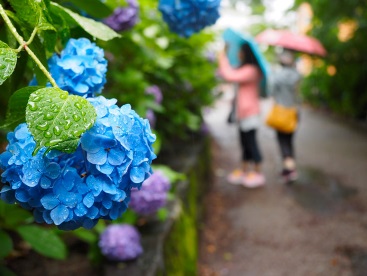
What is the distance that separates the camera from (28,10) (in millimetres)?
570

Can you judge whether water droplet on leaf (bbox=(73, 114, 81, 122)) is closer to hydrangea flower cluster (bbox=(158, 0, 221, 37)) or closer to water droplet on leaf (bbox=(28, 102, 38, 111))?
water droplet on leaf (bbox=(28, 102, 38, 111))

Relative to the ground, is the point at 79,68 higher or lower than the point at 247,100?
higher

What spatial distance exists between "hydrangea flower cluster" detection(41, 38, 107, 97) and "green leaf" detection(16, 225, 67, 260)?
2.48 feet

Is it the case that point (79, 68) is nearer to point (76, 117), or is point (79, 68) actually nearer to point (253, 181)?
point (76, 117)

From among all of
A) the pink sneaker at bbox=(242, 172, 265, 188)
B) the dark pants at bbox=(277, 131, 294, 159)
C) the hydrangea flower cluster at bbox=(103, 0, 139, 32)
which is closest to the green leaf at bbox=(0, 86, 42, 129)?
the hydrangea flower cluster at bbox=(103, 0, 139, 32)

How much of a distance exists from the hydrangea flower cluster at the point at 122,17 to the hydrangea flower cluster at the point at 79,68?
0.87 m

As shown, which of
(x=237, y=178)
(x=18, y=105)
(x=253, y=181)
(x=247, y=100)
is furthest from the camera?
(x=237, y=178)

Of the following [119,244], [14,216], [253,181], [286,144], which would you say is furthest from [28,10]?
[286,144]

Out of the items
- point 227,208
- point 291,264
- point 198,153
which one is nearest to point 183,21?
point 291,264

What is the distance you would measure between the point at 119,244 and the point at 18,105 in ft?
4.19

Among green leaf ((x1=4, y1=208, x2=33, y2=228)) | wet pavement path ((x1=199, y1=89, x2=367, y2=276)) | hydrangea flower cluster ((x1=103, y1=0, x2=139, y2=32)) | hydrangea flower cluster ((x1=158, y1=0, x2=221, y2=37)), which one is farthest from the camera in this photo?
wet pavement path ((x1=199, y1=89, x2=367, y2=276))

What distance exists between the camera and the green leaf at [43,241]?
4.32 feet

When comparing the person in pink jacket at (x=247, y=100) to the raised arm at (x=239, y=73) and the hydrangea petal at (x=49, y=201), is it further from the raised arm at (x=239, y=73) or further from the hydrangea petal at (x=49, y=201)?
the hydrangea petal at (x=49, y=201)

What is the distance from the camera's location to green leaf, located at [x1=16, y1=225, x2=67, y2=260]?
132 cm
